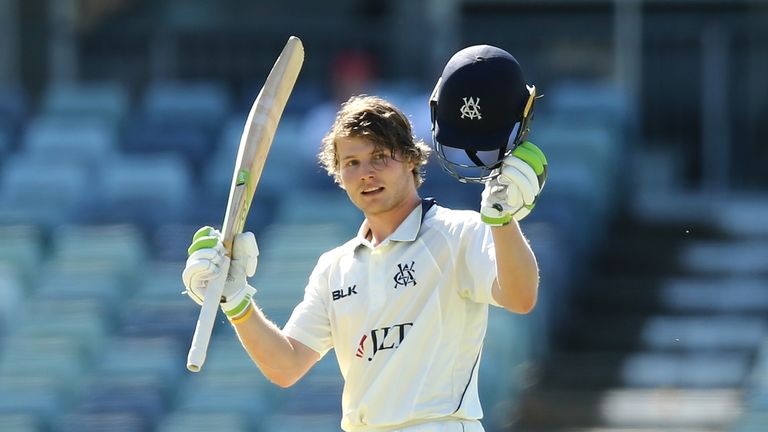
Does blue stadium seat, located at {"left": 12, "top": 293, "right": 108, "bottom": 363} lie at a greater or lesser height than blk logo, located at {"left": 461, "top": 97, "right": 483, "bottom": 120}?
lesser

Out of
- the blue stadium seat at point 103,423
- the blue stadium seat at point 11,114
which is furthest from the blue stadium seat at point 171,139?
the blue stadium seat at point 103,423

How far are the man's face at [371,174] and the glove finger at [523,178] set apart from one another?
1.29ft

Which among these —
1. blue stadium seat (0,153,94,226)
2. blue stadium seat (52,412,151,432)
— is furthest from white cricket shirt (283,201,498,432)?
blue stadium seat (0,153,94,226)

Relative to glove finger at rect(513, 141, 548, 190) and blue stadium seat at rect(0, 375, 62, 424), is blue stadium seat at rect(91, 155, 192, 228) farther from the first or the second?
glove finger at rect(513, 141, 548, 190)

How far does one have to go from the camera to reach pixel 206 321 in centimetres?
364

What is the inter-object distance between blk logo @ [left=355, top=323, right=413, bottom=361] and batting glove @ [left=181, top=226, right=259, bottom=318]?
30 cm

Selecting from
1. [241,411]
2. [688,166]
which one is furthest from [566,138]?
[241,411]

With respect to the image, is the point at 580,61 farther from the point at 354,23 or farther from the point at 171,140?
the point at 171,140

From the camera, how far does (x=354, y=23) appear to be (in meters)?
10.6

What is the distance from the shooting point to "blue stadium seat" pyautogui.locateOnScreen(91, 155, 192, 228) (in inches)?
349

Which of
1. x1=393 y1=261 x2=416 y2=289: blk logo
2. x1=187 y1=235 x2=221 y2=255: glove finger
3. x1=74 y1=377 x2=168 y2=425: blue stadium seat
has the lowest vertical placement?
x1=74 y1=377 x2=168 y2=425: blue stadium seat

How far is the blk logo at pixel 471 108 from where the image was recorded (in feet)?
11.4

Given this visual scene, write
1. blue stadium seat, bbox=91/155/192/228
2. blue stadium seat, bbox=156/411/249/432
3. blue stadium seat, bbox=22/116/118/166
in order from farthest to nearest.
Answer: blue stadium seat, bbox=22/116/118/166
blue stadium seat, bbox=91/155/192/228
blue stadium seat, bbox=156/411/249/432

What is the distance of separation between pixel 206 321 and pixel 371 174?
19.4 inches
